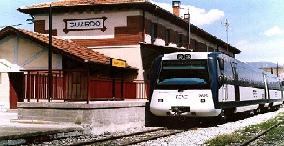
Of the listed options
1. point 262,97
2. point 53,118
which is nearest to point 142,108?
point 53,118

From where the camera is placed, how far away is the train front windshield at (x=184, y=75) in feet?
51.0

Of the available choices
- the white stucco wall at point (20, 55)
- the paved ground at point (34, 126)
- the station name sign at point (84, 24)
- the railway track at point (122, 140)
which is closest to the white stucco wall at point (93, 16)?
the station name sign at point (84, 24)

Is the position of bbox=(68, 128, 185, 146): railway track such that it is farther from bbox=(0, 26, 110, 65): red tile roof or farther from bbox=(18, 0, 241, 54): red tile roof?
bbox=(18, 0, 241, 54): red tile roof

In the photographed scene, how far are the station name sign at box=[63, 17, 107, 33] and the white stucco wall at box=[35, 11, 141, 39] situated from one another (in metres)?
0.17

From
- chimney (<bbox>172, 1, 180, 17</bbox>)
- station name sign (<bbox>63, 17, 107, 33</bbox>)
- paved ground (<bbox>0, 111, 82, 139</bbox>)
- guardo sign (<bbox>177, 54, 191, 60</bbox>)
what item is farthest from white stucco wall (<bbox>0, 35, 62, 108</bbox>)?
chimney (<bbox>172, 1, 180, 17</bbox>)

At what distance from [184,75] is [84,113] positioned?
426 cm

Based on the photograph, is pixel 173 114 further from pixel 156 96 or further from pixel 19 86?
pixel 19 86

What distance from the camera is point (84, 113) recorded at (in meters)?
13.3

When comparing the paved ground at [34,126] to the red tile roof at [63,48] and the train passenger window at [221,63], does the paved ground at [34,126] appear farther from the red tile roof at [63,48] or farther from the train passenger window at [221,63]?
the red tile roof at [63,48]

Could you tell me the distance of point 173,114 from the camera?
1558 cm

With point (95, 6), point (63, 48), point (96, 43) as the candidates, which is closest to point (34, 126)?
point (63, 48)

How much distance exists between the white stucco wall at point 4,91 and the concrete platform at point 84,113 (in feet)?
26.6

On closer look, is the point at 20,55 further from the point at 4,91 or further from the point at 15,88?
the point at 4,91

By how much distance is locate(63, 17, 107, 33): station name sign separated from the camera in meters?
25.0
